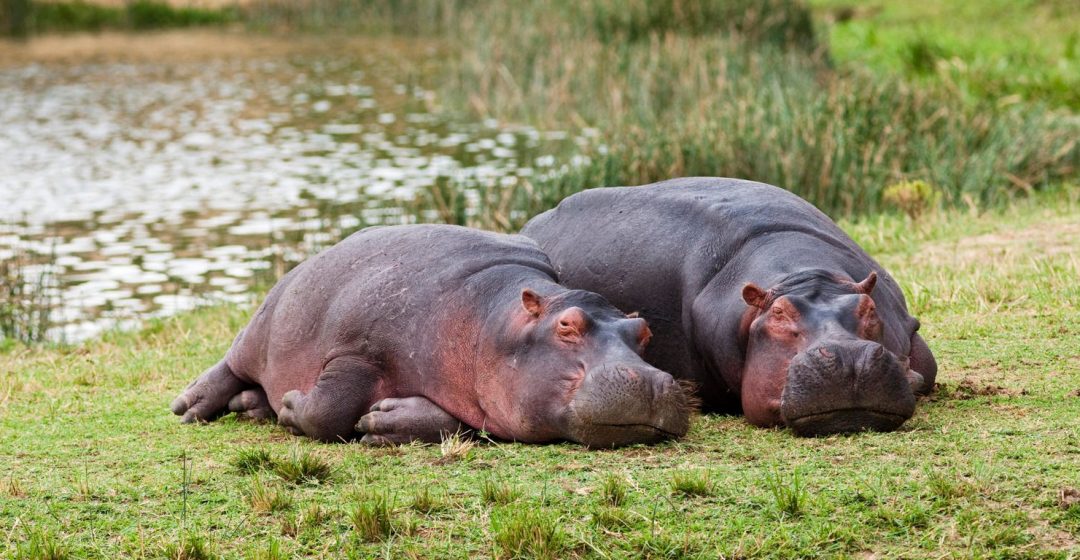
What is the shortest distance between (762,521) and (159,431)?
8.85 feet

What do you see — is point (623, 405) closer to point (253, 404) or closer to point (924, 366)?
point (924, 366)

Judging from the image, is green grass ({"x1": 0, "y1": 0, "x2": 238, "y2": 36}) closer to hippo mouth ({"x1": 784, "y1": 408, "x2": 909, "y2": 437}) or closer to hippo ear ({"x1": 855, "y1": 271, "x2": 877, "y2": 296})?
hippo ear ({"x1": 855, "y1": 271, "x2": 877, "y2": 296})

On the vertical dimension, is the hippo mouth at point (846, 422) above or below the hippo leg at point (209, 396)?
above

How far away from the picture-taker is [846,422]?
4.47 meters

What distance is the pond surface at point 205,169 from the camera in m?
11.1

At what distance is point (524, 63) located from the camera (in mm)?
19781

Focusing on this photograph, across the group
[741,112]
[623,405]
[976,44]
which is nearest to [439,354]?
[623,405]

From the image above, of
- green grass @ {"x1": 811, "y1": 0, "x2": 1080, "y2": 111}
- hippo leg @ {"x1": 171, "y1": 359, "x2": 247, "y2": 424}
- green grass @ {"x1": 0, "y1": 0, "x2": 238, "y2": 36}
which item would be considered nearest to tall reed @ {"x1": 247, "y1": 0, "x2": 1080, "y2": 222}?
green grass @ {"x1": 811, "y1": 0, "x2": 1080, "y2": 111}

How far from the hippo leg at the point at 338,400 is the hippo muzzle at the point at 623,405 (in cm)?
92

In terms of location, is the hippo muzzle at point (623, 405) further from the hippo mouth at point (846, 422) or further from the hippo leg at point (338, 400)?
the hippo leg at point (338, 400)

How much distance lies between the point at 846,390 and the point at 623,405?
28.5 inches

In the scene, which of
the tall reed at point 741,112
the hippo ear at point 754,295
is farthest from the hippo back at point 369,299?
the tall reed at point 741,112

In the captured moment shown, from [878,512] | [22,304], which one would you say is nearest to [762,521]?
[878,512]

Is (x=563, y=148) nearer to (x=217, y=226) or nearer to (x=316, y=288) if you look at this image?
(x=217, y=226)
